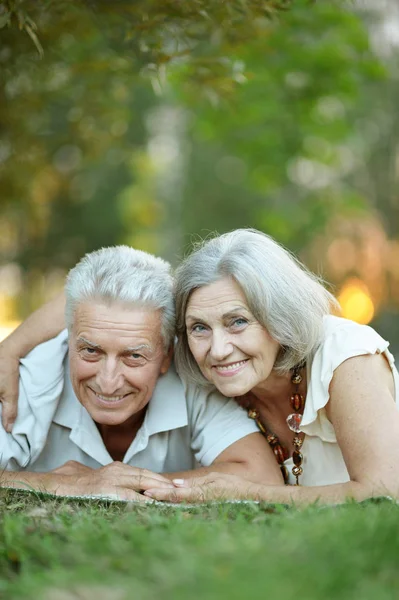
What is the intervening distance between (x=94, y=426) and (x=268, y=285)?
1.22m

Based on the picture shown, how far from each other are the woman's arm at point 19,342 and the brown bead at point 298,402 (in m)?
1.33

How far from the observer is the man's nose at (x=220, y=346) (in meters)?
3.72

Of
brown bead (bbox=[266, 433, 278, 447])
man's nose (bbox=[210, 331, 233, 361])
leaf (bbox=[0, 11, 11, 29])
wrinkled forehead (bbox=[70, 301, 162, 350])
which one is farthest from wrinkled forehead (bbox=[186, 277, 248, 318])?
leaf (bbox=[0, 11, 11, 29])

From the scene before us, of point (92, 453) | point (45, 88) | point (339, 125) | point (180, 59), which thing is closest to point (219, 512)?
point (92, 453)

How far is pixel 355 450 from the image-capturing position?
11.5ft

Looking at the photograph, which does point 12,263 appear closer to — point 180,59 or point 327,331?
point 180,59

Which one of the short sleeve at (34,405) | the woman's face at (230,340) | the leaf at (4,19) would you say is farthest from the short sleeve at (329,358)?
the leaf at (4,19)

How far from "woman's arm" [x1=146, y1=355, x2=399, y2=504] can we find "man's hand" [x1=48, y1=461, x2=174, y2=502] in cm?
8

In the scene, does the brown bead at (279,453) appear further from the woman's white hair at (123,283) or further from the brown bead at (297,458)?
the woman's white hair at (123,283)

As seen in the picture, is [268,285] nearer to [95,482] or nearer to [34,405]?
[95,482]

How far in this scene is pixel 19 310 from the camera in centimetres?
2888

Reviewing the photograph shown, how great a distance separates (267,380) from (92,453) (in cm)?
97

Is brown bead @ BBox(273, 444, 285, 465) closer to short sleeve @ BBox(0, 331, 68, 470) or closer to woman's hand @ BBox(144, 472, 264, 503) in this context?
woman's hand @ BBox(144, 472, 264, 503)

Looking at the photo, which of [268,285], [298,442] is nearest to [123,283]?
[268,285]
